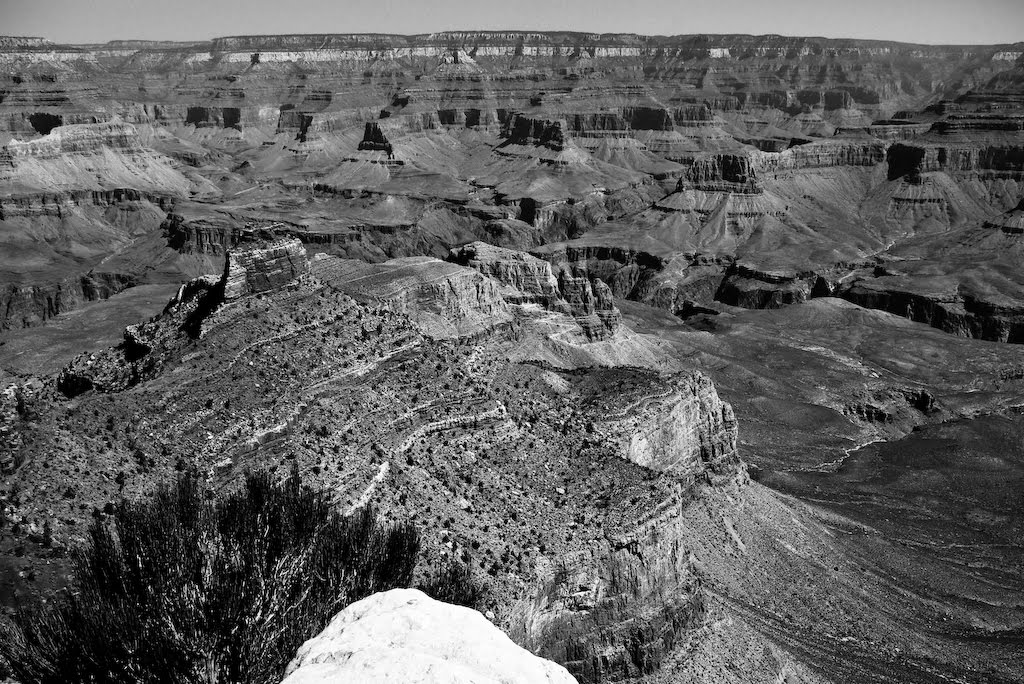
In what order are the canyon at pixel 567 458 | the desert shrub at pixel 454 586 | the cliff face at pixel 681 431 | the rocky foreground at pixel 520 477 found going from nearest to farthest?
1. the desert shrub at pixel 454 586
2. the rocky foreground at pixel 520 477
3. the canyon at pixel 567 458
4. the cliff face at pixel 681 431

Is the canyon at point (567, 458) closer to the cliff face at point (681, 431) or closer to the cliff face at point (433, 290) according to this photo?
the cliff face at point (681, 431)

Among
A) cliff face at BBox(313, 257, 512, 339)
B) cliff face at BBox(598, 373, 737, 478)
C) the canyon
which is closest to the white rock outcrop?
the canyon

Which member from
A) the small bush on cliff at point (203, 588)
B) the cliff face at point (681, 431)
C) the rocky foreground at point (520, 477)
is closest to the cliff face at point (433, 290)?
the rocky foreground at point (520, 477)

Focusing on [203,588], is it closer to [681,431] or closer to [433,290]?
[681,431]

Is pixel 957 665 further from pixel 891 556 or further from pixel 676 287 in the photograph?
pixel 676 287

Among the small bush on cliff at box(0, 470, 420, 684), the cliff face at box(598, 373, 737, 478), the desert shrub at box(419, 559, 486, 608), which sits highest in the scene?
the small bush on cliff at box(0, 470, 420, 684)

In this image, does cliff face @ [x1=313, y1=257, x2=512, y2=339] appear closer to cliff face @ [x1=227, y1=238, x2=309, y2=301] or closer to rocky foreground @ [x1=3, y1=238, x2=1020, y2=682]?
rocky foreground @ [x1=3, y1=238, x2=1020, y2=682]

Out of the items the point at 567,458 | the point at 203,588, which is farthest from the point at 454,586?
the point at 567,458
